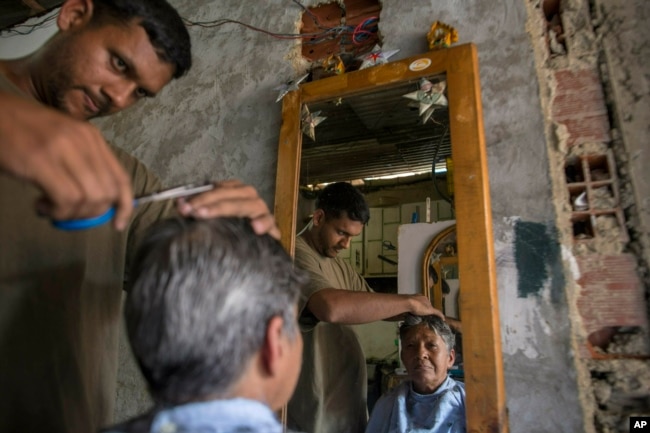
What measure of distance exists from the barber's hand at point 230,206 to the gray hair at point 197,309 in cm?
2

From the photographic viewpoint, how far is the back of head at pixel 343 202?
1.70m

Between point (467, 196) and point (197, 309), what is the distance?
3.09 feet

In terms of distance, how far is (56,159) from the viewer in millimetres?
512

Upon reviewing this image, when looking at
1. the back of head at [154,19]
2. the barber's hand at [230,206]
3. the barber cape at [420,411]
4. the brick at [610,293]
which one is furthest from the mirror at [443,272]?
the back of head at [154,19]

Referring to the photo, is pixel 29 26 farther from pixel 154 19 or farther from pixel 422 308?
pixel 422 308

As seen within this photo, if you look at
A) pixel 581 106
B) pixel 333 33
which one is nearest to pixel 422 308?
pixel 581 106

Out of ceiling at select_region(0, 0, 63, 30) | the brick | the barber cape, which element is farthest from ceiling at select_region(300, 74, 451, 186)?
ceiling at select_region(0, 0, 63, 30)

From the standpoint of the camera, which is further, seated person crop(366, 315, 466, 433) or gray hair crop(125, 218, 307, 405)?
seated person crop(366, 315, 466, 433)

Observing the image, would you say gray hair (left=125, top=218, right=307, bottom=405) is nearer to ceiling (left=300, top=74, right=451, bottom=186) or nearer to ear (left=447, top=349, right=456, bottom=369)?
ear (left=447, top=349, right=456, bottom=369)

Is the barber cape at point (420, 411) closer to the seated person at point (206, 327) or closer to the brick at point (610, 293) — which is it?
the brick at point (610, 293)

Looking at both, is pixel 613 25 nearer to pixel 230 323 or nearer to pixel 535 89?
pixel 535 89

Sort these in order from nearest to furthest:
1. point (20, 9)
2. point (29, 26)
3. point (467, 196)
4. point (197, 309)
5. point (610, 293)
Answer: point (197, 309), point (610, 293), point (467, 196), point (29, 26), point (20, 9)

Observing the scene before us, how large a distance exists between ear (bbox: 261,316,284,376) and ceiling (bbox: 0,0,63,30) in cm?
279

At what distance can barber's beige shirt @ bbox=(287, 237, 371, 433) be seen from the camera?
59.5 inches
